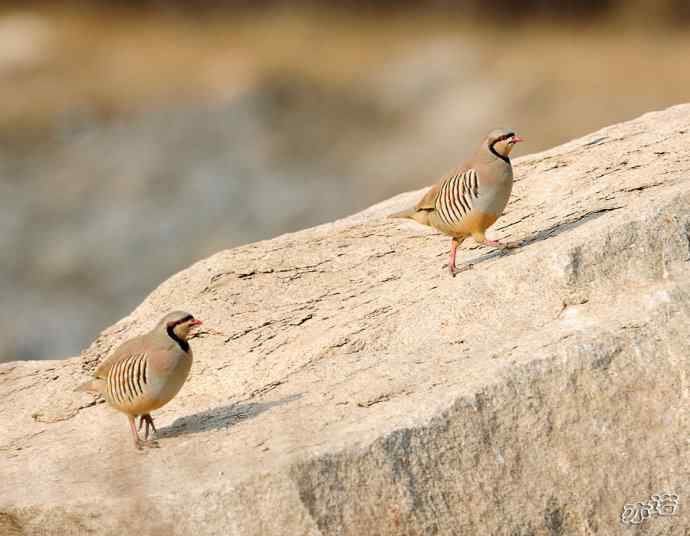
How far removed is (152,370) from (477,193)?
79.1 inches

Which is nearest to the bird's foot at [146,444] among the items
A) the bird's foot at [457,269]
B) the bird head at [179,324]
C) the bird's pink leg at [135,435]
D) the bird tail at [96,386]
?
the bird's pink leg at [135,435]

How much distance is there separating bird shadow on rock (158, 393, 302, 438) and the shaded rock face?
15 mm

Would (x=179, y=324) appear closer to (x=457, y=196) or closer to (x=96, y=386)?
(x=96, y=386)

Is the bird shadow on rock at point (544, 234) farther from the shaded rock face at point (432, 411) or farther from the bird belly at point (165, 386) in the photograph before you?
the bird belly at point (165, 386)

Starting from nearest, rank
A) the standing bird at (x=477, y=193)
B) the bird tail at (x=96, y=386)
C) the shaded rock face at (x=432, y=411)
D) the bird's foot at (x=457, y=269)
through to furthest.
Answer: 1. the shaded rock face at (x=432, y=411)
2. the bird tail at (x=96, y=386)
3. the standing bird at (x=477, y=193)
4. the bird's foot at (x=457, y=269)

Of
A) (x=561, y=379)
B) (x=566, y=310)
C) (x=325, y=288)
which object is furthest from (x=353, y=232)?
(x=561, y=379)

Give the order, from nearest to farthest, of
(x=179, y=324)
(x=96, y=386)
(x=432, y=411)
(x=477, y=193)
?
1. (x=432, y=411)
2. (x=179, y=324)
3. (x=96, y=386)
4. (x=477, y=193)

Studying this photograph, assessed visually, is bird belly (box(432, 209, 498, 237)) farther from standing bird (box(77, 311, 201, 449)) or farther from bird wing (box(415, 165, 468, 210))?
standing bird (box(77, 311, 201, 449))

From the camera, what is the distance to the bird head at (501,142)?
6179 millimetres

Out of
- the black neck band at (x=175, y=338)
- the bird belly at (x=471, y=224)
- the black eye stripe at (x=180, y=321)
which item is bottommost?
the black neck band at (x=175, y=338)

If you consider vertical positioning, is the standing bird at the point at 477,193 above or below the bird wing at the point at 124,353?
above

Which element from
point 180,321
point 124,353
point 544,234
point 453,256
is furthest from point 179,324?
point 544,234

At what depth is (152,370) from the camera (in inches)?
204

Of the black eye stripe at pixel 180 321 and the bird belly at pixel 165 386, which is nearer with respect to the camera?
the bird belly at pixel 165 386
